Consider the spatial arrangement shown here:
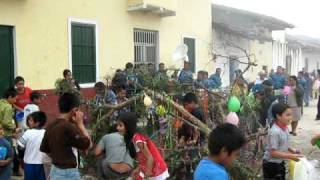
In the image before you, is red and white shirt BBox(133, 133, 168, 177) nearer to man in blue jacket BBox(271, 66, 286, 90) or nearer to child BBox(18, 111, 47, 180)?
child BBox(18, 111, 47, 180)

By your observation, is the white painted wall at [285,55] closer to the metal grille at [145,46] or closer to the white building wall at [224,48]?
the white building wall at [224,48]

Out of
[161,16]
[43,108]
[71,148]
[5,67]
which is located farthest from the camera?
[161,16]

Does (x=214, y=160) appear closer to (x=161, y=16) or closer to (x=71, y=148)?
(x=71, y=148)

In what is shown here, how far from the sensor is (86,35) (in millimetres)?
12312

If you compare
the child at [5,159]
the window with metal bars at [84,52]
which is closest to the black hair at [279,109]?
the child at [5,159]

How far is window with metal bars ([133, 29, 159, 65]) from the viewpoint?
14.6m

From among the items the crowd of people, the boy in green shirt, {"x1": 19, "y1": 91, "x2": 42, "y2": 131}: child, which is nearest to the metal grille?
{"x1": 19, "y1": 91, "x2": 42, "y2": 131}: child

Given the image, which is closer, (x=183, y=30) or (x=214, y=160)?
(x=214, y=160)

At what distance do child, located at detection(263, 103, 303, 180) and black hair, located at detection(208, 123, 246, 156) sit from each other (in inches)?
90.3

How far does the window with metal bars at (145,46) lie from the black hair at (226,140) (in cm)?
1176

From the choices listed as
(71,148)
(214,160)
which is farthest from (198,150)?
(214,160)

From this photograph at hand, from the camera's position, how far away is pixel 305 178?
476 cm

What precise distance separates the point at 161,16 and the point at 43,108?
618 centimetres

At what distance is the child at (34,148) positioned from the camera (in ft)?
18.1
